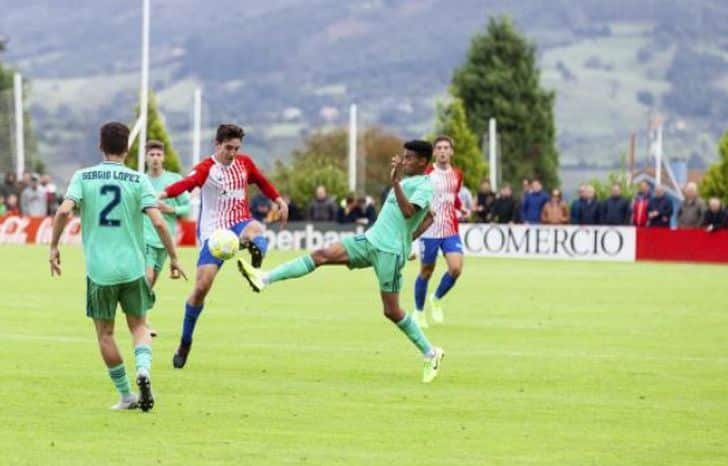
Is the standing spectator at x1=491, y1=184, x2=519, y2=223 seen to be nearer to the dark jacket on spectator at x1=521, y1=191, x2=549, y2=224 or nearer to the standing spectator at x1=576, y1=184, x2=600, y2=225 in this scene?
the dark jacket on spectator at x1=521, y1=191, x2=549, y2=224

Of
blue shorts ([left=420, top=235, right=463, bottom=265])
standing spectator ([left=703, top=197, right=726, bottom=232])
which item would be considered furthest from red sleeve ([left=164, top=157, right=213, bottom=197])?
standing spectator ([left=703, top=197, right=726, bottom=232])

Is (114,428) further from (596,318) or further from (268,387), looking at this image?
(596,318)

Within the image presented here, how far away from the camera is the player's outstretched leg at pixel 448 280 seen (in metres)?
24.4

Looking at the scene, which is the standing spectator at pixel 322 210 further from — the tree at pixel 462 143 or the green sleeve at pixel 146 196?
the green sleeve at pixel 146 196

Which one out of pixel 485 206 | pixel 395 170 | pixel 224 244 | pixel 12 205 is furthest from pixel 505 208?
pixel 395 170

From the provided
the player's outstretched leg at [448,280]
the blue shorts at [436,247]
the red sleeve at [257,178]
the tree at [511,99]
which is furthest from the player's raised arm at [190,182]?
the tree at [511,99]

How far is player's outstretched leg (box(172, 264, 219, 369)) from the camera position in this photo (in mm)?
17953

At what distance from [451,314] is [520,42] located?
96.0 meters

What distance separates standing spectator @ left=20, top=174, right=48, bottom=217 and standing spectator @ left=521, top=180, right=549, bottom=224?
13723 millimetres

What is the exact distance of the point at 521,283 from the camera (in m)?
35.6

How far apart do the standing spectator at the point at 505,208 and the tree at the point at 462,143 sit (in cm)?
2275

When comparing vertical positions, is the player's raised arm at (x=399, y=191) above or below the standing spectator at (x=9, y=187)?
above

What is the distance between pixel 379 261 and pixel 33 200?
124 ft

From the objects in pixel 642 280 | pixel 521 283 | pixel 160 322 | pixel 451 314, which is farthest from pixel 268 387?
pixel 642 280
